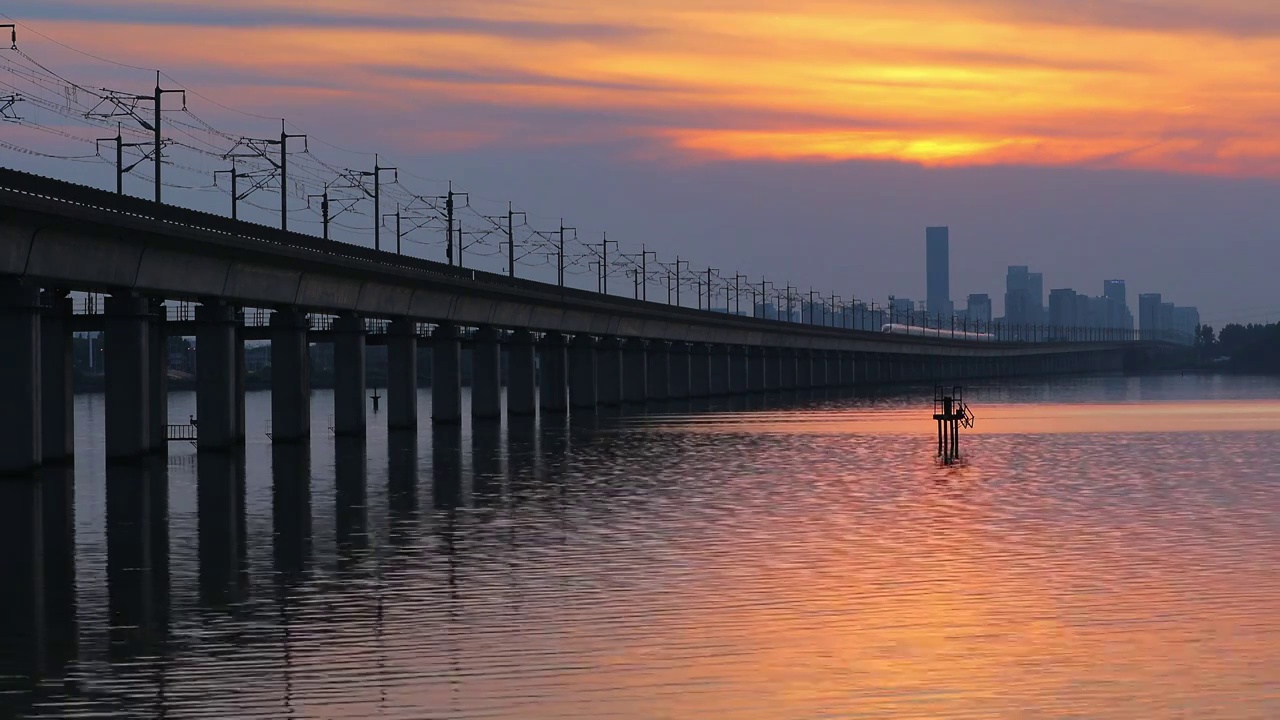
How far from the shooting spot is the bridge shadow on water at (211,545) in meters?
25.4

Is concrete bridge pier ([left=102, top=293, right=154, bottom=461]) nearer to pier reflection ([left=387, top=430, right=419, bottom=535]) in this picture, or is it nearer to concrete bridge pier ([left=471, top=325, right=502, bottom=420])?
pier reflection ([left=387, top=430, right=419, bottom=535])

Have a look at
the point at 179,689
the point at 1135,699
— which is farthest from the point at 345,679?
the point at 1135,699

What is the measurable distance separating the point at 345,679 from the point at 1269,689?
11.5m

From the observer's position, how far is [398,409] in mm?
111500

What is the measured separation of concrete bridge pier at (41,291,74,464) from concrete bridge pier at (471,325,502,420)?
5483cm

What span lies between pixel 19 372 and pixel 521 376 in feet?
269

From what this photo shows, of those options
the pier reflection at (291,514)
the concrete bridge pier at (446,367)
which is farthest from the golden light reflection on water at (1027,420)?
the pier reflection at (291,514)

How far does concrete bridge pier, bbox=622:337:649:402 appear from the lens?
180250 millimetres

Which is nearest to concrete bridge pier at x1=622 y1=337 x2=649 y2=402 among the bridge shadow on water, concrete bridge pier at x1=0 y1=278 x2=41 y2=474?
the bridge shadow on water

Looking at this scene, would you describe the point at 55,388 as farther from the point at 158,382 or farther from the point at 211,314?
the point at 158,382

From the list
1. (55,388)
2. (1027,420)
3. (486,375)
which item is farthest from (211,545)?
(486,375)

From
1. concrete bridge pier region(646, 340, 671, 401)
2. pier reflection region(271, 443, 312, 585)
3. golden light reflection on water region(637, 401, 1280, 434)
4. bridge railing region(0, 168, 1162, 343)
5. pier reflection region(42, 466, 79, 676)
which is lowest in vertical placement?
golden light reflection on water region(637, 401, 1280, 434)

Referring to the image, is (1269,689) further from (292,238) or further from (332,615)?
(292,238)

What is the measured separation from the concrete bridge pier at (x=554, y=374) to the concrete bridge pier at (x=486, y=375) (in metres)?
17.0
